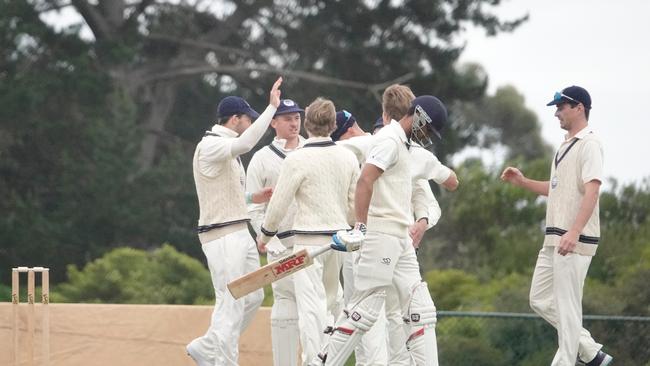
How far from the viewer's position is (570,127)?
415 inches

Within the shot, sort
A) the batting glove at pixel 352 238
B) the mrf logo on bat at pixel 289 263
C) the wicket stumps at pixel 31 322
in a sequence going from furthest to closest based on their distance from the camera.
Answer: the wicket stumps at pixel 31 322 < the mrf logo on bat at pixel 289 263 < the batting glove at pixel 352 238

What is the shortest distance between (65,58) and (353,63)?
5.93m

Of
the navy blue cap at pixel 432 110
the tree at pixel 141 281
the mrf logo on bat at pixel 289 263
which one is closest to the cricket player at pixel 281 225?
the mrf logo on bat at pixel 289 263

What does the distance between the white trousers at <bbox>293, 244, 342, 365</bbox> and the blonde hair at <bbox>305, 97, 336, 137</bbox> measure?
2.55 ft

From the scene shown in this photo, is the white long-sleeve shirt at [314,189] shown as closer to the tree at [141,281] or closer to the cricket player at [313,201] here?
the cricket player at [313,201]

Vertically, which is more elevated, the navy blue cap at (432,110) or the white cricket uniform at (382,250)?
the navy blue cap at (432,110)

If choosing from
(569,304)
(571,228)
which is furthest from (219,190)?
(569,304)

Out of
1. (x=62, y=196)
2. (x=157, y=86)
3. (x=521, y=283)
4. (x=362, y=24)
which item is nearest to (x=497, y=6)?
(x=362, y=24)

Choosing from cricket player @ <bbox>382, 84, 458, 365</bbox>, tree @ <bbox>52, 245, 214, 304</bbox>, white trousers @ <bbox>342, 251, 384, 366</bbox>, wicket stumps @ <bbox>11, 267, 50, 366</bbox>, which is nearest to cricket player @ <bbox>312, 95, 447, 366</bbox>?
cricket player @ <bbox>382, 84, 458, 365</bbox>

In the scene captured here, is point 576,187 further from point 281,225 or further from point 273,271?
point 273,271

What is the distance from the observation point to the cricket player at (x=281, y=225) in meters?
10.4

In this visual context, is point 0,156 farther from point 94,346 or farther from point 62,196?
point 94,346

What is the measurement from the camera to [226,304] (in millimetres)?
10297

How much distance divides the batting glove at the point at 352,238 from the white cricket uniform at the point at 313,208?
873mm
